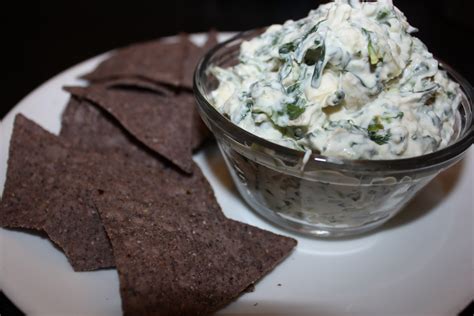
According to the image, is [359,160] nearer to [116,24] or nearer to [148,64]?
[148,64]

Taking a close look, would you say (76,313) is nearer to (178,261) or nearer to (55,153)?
(178,261)

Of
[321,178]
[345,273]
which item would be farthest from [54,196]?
[345,273]

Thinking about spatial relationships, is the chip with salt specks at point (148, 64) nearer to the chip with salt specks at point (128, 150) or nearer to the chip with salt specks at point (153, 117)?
the chip with salt specks at point (153, 117)

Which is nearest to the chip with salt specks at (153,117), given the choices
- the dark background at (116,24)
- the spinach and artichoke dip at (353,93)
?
the spinach and artichoke dip at (353,93)

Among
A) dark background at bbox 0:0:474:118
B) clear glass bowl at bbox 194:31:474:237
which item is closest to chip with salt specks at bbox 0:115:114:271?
clear glass bowl at bbox 194:31:474:237

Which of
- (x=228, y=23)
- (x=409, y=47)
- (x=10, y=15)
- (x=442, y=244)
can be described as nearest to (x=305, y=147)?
(x=409, y=47)
